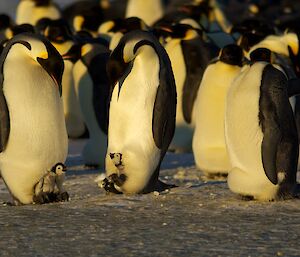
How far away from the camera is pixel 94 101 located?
405 inches

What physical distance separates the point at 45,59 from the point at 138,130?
2.75 feet

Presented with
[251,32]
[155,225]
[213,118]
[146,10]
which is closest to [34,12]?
[146,10]

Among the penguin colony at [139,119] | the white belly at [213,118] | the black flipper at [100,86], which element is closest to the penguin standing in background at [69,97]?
the black flipper at [100,86]

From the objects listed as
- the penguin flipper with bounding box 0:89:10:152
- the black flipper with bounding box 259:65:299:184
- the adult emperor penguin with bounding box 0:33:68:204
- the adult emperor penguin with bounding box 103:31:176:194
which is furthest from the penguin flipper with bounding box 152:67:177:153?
the penguin flipper with bounding box 0:89:10:152

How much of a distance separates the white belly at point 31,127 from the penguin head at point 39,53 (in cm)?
6

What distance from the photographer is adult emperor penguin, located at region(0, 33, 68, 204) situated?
24.1 feet

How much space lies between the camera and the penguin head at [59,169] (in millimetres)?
7375

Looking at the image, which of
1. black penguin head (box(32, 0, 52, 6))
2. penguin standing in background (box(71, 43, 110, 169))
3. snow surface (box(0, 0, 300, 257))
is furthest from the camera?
black penguin head (box(32, 0, 52, 6))

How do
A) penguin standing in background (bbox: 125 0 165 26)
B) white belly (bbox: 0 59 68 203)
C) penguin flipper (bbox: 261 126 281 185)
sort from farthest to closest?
penguin standing in background (bbox: 125 0 165 26), white belly (bbox: 0 59 68 203), penguin flipper (bbox: 261 126 281 185)

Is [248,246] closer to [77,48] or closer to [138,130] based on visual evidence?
[138,130]

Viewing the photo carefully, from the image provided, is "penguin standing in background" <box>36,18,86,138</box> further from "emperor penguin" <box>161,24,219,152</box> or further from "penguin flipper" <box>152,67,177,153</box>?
"penguin flipper" <box>152,67,177,153</box>

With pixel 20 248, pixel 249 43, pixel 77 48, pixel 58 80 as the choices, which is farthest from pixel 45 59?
pixel 249 43

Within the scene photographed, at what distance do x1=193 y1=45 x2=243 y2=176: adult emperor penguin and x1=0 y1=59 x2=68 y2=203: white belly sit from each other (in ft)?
6.51

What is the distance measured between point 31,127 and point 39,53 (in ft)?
1.63
